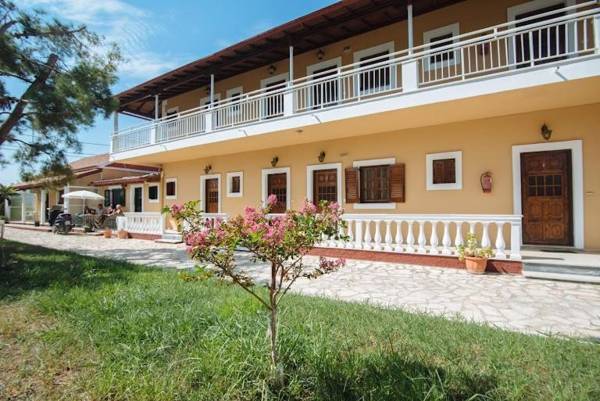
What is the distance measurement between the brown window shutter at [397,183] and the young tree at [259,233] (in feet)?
25.4

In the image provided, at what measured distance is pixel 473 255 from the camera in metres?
7.01

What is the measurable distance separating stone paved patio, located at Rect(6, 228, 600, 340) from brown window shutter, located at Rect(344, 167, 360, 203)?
3.22 metres

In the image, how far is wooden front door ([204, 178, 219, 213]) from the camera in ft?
50.0

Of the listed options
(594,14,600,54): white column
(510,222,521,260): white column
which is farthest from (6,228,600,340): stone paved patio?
(594,14,600,54): white column

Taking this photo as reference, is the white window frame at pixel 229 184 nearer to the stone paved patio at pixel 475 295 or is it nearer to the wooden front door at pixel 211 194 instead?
the wooden front door at pixel 211 194

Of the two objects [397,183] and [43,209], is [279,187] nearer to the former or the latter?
[397,183]

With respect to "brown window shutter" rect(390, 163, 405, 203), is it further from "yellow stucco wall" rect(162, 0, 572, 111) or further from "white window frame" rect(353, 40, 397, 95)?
"yellow stucco wall" rect(162, 0, 572, 111)

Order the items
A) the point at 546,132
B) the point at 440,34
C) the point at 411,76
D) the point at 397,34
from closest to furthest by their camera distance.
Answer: the point at 546,132, the point at 411,76, the point at 440,34, the point at 397,34

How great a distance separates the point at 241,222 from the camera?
90.0 inches

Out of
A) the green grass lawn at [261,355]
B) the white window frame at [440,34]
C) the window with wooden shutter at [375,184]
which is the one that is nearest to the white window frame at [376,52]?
the white window frame at [440,34]

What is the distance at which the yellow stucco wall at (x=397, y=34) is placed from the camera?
908 centimetres

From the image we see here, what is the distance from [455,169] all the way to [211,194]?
1046cm

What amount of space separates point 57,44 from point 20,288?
6713 millimetres

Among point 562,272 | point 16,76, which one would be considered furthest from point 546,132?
point 16,76
